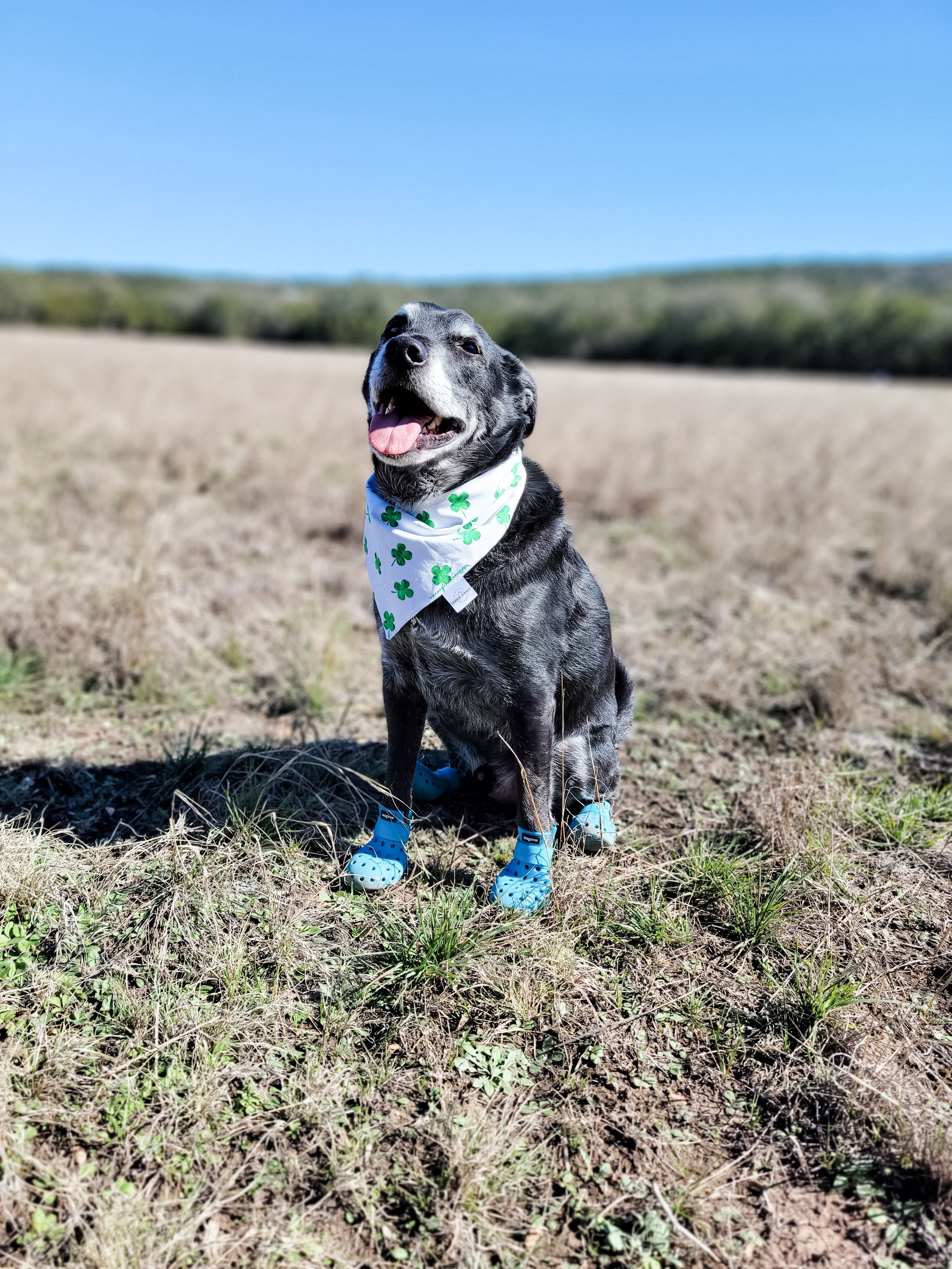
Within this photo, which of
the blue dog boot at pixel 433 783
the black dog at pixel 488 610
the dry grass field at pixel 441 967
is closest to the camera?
the dry grass field at pixel 441 967

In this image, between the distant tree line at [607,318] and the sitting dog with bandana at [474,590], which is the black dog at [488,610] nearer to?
the sitting dog with bandana at [474,590]

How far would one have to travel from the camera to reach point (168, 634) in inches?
177

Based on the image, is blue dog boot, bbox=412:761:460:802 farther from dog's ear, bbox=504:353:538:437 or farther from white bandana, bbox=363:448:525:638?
dog's ear, bbox=504:353:538:437

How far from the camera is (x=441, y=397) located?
243 cm

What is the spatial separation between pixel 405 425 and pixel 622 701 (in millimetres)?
1530

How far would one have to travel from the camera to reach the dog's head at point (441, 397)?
95.0 inches

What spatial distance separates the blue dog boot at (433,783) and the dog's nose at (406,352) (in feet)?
5.21

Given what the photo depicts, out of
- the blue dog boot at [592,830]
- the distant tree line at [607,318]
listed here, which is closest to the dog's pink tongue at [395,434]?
the blue dog boot at [592,830]

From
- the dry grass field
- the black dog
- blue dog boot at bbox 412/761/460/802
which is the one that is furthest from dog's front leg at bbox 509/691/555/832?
blue dog boot at bbox 412/761/460/802

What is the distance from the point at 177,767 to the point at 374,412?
5.74ft

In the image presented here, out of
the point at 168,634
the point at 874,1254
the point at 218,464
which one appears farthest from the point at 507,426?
the point at 218,464

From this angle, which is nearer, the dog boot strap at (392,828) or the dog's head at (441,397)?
the dog's head at (441,397)

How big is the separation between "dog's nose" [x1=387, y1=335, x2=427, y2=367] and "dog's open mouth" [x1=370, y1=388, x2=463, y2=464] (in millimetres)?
79

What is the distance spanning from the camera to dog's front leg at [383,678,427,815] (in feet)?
9.40
